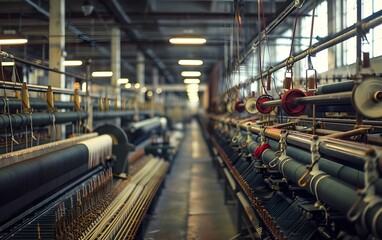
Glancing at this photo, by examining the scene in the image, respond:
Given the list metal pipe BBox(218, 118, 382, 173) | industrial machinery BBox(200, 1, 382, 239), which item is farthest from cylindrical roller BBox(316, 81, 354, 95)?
metal pipe BBox(218, 118, 382, 173)

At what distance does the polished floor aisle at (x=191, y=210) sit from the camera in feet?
21.5

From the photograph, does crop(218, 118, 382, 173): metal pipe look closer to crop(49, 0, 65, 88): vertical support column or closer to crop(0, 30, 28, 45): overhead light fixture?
crop(0, 30, 28, 45): overhead light fixture

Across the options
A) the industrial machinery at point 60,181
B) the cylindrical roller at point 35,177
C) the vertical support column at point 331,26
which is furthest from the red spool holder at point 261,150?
the vertical support column at point 331,26

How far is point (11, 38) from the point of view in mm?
6281

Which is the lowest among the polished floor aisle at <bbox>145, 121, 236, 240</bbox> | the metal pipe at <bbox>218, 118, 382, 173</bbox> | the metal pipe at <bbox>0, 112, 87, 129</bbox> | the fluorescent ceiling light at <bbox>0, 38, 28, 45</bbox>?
the polished floor aisle at <bbox>145, 121, 236, 240</bbox>

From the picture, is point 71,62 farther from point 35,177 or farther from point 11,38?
point 35,177

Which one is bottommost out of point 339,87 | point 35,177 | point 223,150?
point 223,150

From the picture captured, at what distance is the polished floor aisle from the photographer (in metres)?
6.55

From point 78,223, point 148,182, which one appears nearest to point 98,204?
point 78,223

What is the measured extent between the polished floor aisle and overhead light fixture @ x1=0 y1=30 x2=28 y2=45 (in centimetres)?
332

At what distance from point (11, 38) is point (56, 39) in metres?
2.32

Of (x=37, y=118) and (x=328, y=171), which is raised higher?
(x=37, y=118)

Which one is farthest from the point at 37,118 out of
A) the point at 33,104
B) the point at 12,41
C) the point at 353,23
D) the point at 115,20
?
the point at 115,20

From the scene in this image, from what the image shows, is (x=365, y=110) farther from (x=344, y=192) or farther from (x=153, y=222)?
(x=153, y=222)
